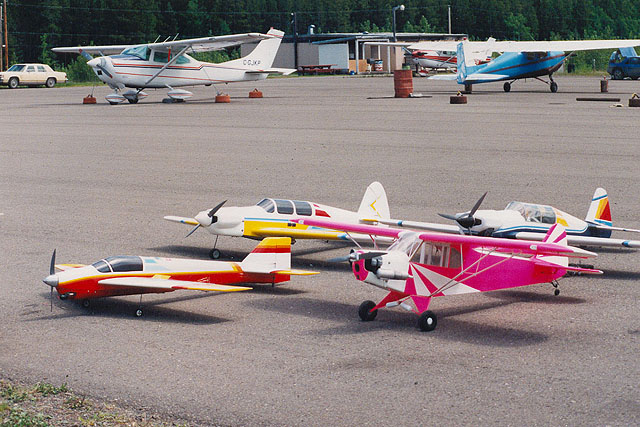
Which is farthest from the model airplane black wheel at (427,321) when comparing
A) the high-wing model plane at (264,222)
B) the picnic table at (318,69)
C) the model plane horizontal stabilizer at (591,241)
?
the picnic table at (318,69)

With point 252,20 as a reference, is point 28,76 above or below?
below

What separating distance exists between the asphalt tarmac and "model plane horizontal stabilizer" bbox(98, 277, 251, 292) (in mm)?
412

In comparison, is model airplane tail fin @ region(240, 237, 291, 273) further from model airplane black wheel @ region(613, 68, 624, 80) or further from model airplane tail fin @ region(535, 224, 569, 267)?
model airplane black wheel @ region(613, 68, 624, 80)

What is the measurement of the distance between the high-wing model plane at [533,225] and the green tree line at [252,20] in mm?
107547

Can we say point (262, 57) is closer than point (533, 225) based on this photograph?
No

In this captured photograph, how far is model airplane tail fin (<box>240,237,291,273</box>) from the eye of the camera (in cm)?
1198

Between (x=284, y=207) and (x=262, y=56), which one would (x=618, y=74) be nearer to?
(x=262, y=56)

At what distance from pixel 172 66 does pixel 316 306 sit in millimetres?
40314

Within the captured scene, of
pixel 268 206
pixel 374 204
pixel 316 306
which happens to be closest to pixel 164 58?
pixel 374 204

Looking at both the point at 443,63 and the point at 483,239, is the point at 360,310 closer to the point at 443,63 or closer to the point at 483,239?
the point at 483,239

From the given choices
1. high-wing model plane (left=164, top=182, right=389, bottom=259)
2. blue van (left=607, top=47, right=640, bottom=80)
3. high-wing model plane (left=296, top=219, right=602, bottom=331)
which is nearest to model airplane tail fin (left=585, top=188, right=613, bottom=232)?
high-wing model plane (left=296, top=219, right=602, bottom=331)

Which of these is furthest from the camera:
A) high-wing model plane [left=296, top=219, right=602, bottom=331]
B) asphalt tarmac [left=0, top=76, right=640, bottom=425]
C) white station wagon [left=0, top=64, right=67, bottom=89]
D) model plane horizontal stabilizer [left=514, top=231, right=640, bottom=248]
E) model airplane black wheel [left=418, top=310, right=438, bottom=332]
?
white station wagon [left=0, top=64, right=67, bottom=89]

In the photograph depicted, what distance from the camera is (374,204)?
14.2 metres

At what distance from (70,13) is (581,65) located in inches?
3365
